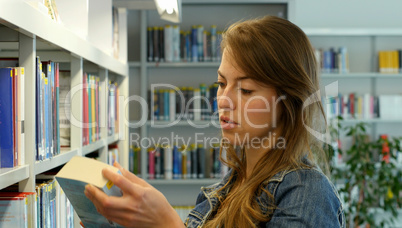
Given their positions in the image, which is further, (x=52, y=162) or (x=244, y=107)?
(x=52, y=162)

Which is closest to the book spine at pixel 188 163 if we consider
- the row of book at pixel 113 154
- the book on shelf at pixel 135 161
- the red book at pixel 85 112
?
the book on shelf at pixel 135 161

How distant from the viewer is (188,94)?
13.3ft

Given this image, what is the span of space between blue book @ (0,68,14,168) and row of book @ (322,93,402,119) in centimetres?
417

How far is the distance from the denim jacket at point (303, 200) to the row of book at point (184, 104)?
310 cm

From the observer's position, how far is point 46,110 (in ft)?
4.39

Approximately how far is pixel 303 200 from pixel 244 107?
0.22 metres

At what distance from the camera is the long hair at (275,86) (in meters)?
0.96

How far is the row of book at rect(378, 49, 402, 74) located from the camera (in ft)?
16.1

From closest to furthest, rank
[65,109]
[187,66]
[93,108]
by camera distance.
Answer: [65,109] → [93,108] → [187,66]

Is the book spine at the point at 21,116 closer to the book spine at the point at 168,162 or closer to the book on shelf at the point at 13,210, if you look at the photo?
the book on shelf at the point at 13,210

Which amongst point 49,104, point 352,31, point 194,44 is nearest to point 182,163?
point 194,44

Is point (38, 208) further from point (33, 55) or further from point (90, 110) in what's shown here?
point (90, 110)

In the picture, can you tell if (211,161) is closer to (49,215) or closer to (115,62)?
(115,62)

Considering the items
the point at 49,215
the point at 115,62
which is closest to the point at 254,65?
the point at 49,215
